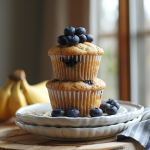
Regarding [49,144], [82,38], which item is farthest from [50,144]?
[82,38]

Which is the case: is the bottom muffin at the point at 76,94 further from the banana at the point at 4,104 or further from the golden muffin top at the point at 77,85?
the banana at the point at 4,104

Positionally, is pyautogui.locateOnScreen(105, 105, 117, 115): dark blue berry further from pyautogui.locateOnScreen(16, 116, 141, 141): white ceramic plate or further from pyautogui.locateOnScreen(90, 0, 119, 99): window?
pyautogui.locateOnScreen(90, 0, 119, 99): window

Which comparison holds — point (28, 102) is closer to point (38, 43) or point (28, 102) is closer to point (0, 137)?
point (0, 137)

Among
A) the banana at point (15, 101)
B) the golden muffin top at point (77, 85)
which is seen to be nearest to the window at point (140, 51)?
the banana at point (15, 101)

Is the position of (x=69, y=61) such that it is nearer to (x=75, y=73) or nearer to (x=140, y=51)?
(x=75, y=73)

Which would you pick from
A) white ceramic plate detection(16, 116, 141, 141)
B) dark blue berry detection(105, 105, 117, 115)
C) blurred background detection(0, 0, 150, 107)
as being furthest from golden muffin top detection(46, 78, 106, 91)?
blurred background detection(0, 0, 150, 107)

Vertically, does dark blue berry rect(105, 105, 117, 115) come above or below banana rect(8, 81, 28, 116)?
above
